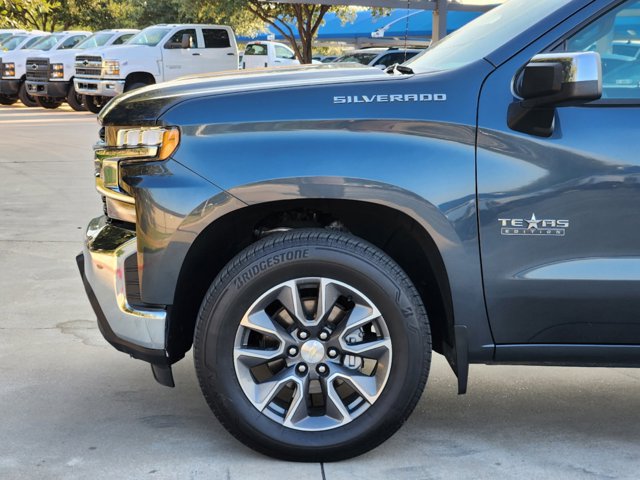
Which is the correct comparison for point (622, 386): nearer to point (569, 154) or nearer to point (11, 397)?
point (569, 154)

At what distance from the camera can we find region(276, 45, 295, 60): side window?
29.5 metres

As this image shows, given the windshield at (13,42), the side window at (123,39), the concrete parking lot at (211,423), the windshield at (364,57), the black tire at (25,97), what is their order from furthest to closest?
the windshield at (13,42) < the black tire at (25,97) < the side window at (123,39) < the windshield at (364,57) < the concrete parking lot at (211,423)

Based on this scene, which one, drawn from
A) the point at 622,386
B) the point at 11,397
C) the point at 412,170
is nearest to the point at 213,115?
the point at 412,170

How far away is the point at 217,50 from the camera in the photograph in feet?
76.2

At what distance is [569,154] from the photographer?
10.8 ft

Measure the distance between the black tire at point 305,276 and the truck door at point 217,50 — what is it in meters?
20.3

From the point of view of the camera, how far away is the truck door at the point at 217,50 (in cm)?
2317

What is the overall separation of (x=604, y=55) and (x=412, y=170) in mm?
848

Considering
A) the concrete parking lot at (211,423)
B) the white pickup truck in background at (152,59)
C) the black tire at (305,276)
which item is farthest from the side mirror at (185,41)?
the black tire at (305,276)

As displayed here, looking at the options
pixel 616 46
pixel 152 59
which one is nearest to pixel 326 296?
pixel 616 46

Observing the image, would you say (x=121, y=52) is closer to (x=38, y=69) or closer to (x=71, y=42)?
(x=38, y=69)

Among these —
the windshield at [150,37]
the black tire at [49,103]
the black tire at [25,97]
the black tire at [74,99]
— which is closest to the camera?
the windshield at [150,37]

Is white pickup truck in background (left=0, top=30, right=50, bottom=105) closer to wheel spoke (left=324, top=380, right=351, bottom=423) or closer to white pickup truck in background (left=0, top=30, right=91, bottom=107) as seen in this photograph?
white pickup truck in background (left=0, top=30, right=91, bottom=107)

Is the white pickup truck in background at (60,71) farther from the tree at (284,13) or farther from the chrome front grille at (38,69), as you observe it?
the tree at (284,13)
